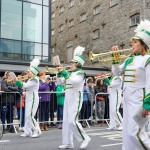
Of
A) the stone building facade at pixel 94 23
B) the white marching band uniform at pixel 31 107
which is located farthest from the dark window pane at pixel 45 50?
the white marching band uniform at pixel 31 107

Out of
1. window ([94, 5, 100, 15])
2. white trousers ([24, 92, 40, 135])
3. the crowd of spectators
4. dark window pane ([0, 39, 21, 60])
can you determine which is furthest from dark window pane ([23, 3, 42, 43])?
white trousers ([24, 92, 40, 135])

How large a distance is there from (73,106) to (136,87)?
2811 millimetres

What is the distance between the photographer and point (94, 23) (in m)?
34.0

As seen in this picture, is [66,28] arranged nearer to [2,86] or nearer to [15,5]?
[15,5]

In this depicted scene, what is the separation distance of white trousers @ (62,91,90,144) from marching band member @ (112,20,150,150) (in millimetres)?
2556

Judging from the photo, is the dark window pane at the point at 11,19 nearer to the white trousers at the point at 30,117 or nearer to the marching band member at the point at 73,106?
the white trousers at the point at 30,117

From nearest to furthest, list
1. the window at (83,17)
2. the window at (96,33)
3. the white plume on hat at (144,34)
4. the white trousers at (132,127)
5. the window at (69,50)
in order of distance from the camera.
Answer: the white trousers at (132,127)
the white plume on hat at (144,34)
the window at (96,33)
the window at (83,17)
the window at (69,50)

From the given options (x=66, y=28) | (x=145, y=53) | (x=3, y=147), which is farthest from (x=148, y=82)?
(x=66, y=28)

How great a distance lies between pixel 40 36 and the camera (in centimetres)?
2373

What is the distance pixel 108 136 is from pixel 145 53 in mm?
5067

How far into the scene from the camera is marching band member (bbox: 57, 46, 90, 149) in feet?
25.7

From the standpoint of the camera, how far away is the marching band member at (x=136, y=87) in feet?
16.8

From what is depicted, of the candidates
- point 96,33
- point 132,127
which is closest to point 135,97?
point 132,127

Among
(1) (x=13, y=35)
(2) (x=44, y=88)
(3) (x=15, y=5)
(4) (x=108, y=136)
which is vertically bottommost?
(4) (x=108, y=136)
